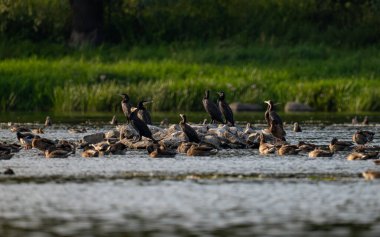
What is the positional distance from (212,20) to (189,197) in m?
39.2

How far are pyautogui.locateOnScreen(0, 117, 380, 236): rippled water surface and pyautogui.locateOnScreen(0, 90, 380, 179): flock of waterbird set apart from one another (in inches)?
13.9

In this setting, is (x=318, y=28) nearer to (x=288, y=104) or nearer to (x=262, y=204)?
(x=288, y=104)

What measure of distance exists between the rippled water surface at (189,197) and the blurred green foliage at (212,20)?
100 feet

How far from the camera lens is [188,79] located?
141ft

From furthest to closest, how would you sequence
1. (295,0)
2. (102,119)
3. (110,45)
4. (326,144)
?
(295,0) → (110,45) → (102,119) → (326,144)

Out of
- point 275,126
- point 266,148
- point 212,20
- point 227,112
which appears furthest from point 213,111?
point 212,20

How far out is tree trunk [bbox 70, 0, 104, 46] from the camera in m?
53.9

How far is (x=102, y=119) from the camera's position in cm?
3741

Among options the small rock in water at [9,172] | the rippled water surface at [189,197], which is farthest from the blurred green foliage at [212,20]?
the small rock in water at [9,172]

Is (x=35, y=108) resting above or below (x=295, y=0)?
below

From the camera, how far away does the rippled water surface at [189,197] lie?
15172 millimetres

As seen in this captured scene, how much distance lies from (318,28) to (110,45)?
894cm

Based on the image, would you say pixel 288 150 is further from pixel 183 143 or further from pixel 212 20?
pixel 212 20

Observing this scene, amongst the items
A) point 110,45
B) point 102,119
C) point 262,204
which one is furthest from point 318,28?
point 262,204
